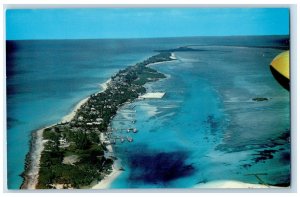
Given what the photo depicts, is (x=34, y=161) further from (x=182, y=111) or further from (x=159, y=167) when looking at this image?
(x=182, y=111)

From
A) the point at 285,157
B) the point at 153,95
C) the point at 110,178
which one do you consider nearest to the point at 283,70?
the point at 285,157

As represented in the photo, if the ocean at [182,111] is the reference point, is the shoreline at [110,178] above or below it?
below

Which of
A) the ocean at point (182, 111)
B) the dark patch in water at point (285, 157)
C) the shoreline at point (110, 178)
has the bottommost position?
the shoreline at point (110, 178)

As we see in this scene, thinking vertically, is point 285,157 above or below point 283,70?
below

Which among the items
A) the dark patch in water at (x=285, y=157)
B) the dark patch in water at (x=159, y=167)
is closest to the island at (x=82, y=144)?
the dark patch in water at (x=159, y=167)

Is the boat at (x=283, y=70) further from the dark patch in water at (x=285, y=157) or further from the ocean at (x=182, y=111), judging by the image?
the dark patch in water at (x=285, y=157)

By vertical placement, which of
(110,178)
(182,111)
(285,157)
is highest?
(182,111)
